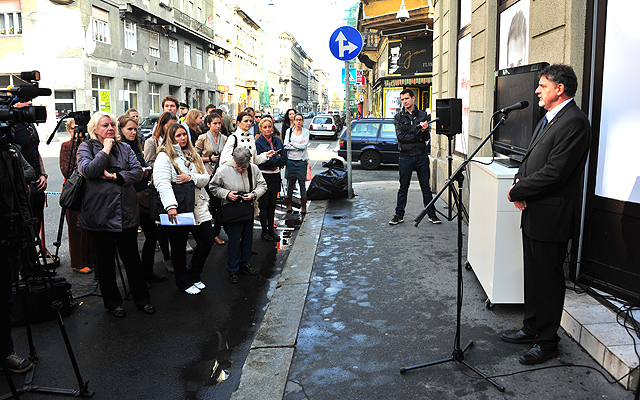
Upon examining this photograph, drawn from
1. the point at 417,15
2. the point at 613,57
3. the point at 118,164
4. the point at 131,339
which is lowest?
the point at 131,339

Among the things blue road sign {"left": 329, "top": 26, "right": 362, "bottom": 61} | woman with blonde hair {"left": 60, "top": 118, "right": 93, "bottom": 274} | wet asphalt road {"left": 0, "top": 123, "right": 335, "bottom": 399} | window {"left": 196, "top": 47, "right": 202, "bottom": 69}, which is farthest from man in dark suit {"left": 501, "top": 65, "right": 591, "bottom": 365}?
window {"left": 196, "top": 47, "right": 202, "bottom": 69}

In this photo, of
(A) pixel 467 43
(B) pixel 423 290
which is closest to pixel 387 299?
(B) pixel 423 290

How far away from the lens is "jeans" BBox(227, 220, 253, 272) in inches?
241

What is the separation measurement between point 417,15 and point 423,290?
1987cm

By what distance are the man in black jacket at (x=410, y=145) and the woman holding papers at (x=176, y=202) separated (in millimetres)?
3428

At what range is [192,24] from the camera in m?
46.6

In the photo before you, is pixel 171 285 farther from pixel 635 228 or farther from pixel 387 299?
pixel 635 228

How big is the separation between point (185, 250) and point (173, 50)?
41693mm

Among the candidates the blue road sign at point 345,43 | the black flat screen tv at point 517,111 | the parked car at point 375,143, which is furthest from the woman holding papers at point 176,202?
the parked car at point 375,143

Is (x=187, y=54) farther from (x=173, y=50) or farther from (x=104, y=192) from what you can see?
(x=104, y=192)

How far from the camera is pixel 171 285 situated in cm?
604

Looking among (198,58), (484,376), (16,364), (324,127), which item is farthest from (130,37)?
(484,376)

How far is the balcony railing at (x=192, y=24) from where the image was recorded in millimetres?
43284

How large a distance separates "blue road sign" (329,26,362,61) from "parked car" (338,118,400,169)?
24.6ft
